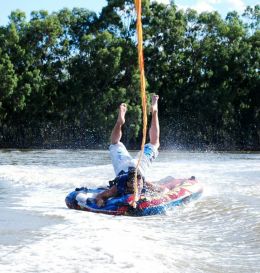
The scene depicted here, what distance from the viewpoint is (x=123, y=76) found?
32312 millimetres

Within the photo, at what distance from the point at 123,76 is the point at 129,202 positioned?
2538 cm

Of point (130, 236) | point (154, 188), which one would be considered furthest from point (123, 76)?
A: point (130, 236)

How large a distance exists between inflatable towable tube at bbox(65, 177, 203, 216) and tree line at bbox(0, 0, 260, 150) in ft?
72.8

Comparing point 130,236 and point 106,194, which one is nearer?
point 130,236

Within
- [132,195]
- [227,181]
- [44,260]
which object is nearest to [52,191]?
[132,195]

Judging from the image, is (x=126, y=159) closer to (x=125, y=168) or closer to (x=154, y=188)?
(x=125, y=168)

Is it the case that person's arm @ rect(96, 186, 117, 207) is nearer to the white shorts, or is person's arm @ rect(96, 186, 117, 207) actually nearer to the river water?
the white shorts

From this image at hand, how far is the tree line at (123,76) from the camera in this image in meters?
31.5

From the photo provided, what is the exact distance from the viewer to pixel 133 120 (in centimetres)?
3009

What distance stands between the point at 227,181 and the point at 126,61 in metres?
21.6

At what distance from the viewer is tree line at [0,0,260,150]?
3145 centimetres

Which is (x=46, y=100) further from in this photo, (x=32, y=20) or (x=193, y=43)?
(x=193, y=43)

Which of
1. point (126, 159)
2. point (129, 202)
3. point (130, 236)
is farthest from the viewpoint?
point (126, 159)

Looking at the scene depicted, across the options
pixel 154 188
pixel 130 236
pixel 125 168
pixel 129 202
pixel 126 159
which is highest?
pixel 126 159
